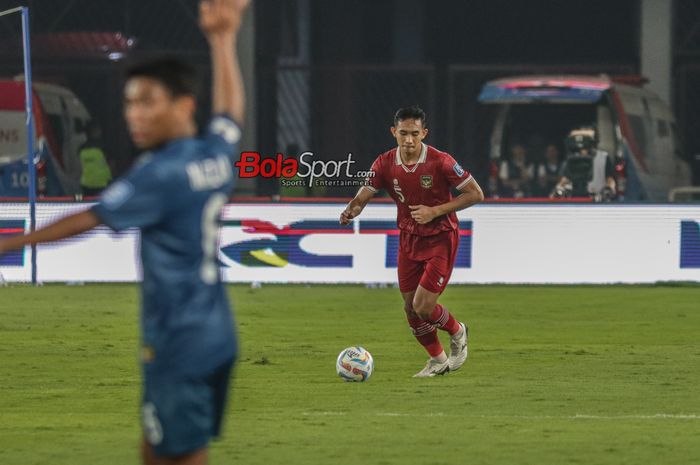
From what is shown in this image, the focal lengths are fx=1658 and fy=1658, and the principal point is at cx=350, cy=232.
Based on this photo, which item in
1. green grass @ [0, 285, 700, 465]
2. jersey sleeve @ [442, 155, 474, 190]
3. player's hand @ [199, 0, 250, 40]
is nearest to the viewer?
player's hand @ [199, 0, 250, 40]

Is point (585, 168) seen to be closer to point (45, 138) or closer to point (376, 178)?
point (45, 138)

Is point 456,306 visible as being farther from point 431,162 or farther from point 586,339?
point 431,162

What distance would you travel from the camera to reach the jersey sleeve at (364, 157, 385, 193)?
44.0 ft

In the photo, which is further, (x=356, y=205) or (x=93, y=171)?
(x=93, y=171)

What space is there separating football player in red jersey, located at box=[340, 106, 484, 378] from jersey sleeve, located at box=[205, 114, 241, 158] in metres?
6.89

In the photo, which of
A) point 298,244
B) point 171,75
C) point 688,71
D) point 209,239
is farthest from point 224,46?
point 688,71

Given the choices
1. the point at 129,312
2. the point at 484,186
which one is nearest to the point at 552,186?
the point at 484,186

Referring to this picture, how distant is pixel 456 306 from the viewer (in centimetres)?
2011

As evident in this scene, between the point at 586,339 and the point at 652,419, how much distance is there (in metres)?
5.62

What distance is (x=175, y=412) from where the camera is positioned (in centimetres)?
575

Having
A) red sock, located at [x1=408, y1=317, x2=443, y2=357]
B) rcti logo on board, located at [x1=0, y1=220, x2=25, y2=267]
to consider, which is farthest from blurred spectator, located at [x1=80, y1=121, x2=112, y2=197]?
red sock, located at [x1=408, y1=317, x2=443, y2=357]

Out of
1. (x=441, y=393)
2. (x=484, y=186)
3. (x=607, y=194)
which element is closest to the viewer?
(x=441, y=393)

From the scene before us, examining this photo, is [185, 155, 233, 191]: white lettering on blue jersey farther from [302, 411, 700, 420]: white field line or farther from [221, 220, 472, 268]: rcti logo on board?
[221, 220, 472, 268]: rcti logo on board

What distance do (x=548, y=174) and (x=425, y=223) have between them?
16.8 meters
